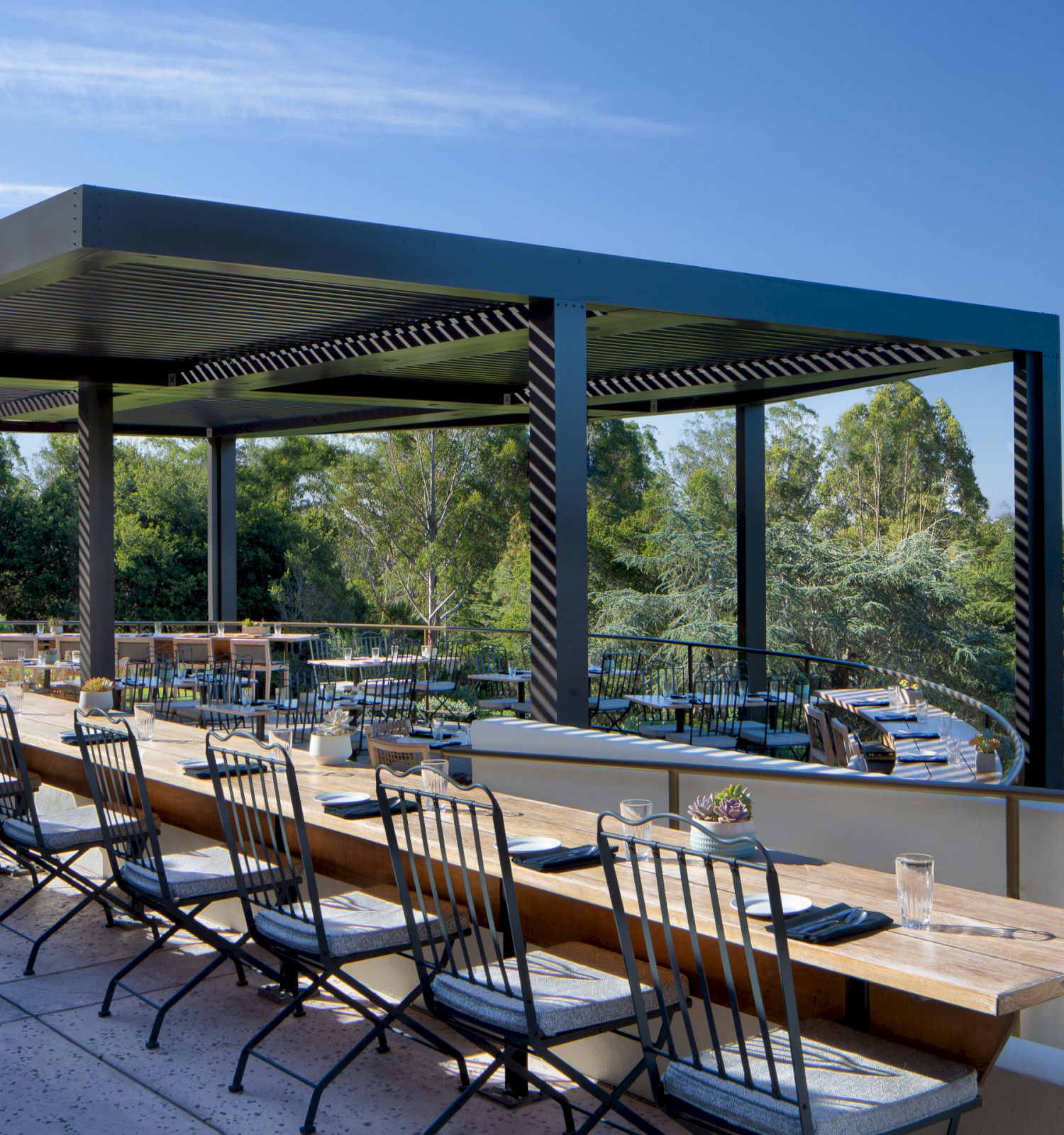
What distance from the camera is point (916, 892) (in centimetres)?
259

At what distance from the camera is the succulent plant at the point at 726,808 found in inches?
118

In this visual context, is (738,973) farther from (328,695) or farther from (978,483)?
(978,483)

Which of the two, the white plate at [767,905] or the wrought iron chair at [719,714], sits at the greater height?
the white plate at [767,905]

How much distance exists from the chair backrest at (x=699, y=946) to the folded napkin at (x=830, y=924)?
6cm

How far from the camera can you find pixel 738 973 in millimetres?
3367

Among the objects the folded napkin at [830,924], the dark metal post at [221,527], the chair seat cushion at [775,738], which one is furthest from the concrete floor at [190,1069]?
the dark metal post at [221,527]

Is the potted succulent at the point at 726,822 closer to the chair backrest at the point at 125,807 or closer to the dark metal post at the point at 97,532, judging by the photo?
the chair backrest at the point at 125,807

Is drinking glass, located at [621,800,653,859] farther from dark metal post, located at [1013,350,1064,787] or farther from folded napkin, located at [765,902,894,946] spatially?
dark metal post, located at [1013,350,1064,787]

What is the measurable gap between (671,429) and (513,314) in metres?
23.7

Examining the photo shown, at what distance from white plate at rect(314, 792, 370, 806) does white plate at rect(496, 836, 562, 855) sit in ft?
2.16

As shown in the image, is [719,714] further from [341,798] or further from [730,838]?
[730,838]

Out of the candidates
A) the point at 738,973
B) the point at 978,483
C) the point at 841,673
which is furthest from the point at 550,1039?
the point at 978,483

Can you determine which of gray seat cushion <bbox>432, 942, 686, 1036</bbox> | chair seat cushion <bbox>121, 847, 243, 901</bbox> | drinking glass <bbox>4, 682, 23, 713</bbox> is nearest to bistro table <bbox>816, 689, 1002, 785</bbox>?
gray seat cushion <bbox>432, 942, 686, 1036</bbox>

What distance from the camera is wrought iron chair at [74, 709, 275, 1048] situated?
389 cm
